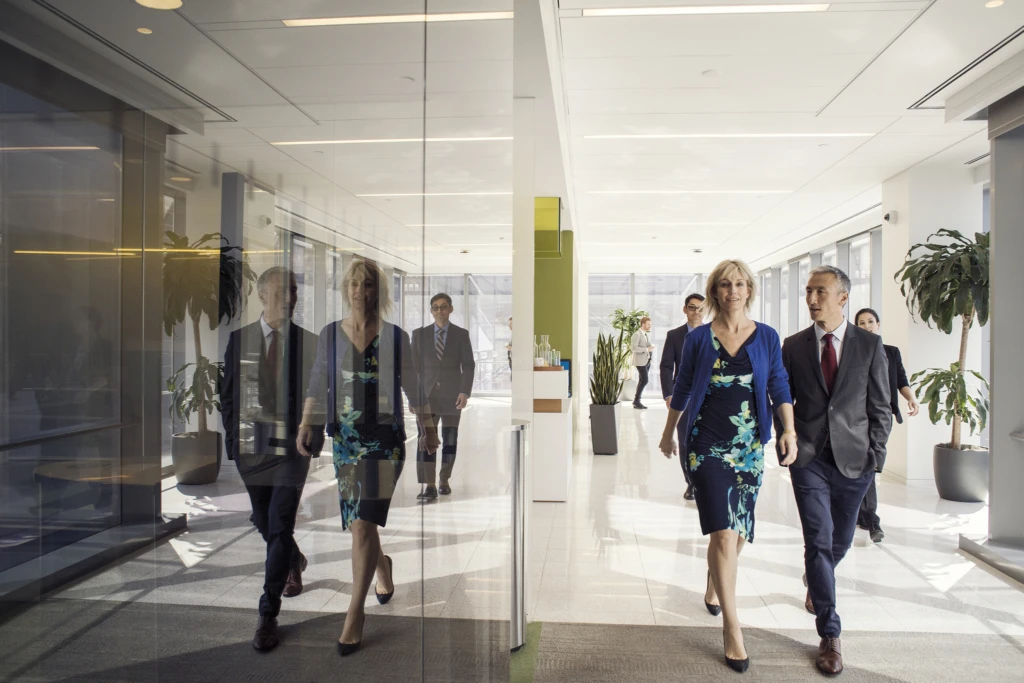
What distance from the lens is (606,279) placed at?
19.5 metres

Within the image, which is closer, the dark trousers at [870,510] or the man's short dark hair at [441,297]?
the man's short dark hair at [441,297]

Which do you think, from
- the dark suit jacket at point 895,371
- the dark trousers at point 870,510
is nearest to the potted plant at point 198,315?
the dark suit jacket at point 895,371

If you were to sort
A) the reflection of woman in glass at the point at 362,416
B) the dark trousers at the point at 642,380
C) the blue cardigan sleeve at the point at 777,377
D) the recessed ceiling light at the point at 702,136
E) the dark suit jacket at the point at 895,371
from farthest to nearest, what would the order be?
the dark trousers at the point at 642,380 → the recessed ceiling light at the point at 702,136 → the dark suit jacket at the point at 895,371 → the blue cardigan sleeve at the point at 777,377 → the reflection of woman in glass at the point at 362,416

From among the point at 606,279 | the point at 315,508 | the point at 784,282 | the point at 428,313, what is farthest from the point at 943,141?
the point at 606,279

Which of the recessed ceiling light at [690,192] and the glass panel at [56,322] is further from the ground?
the recessed ceiling light at [690,192]

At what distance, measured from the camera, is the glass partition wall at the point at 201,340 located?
0.27 meters

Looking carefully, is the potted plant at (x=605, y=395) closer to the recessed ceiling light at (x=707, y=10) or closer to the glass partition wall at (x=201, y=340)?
the recessed ceiling light at (x=707, y=10)

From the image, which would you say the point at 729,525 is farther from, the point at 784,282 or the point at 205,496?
the point at 784,282

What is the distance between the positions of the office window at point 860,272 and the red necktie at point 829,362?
8.79m

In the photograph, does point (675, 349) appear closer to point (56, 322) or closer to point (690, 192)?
point (690, 192)

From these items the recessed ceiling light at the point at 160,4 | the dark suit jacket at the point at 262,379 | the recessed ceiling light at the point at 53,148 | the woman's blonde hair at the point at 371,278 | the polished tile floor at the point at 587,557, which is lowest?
the polished tile floor at the point at 587,557

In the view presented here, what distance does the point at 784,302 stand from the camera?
1598 centimetres

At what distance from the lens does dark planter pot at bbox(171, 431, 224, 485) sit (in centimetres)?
33

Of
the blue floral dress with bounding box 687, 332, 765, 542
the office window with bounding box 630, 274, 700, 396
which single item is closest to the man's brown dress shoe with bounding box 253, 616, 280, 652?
the blue floral dress with bounding box 687, 332, 765, 542
